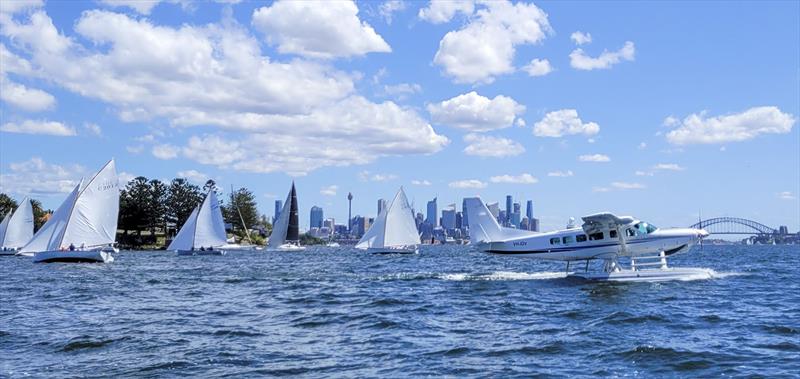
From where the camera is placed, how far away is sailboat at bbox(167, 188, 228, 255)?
314 ft

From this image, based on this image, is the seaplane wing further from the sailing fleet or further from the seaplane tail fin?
the seaplane tail fin

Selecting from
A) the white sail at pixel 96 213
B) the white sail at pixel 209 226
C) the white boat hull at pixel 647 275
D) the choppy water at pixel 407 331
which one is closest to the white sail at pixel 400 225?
the white sail at pixel 209 226

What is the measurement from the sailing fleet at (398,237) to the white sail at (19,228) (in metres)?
0.12

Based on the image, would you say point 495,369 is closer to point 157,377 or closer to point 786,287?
point 157,377

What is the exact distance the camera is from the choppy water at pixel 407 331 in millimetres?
14984

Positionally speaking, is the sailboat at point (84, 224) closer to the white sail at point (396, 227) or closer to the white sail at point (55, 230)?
the white sail at point (55, 230)

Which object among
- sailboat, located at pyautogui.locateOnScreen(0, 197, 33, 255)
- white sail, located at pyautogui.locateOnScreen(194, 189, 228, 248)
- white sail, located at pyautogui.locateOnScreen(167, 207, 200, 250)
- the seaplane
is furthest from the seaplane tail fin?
sailboat, located at pyautogui.locateOnScreen(0, 197, 33, 255)

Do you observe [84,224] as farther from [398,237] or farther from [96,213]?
[398,237]

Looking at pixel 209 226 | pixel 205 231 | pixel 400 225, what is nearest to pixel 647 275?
pixel 400 225

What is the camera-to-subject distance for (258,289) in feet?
115

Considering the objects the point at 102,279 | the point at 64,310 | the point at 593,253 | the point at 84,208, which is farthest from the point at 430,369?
the point at 84,208

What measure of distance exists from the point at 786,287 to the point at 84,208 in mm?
52583

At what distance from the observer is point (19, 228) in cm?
9625

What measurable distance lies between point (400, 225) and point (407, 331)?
71.7 meters
